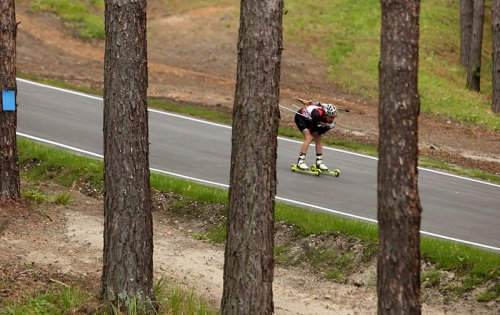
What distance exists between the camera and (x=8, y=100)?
1416cm

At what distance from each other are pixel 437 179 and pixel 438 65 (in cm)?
1492

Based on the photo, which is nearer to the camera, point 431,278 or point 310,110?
point 431,278

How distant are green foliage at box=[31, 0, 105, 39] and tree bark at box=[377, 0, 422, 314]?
28.0 metres

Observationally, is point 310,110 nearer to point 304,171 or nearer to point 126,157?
point 304,171

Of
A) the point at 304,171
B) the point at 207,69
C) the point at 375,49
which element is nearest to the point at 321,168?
the point at 304,171

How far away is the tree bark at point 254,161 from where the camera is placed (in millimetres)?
9164

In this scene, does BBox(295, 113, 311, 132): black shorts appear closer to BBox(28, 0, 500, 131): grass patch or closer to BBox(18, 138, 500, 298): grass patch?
BBox(18, 138, 500, 298): grass patch

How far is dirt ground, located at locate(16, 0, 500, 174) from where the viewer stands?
2484 cm

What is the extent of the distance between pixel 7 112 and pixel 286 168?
7279mm

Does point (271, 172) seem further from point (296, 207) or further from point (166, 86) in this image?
point (166, 86)

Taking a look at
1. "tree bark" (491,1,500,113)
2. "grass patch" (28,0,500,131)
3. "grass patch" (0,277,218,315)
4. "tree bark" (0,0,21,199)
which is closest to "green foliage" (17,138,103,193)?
"tree bark" (0,0,21,199)

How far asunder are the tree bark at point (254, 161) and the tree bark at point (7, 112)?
230 inches

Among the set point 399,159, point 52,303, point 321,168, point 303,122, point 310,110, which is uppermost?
point 399,159

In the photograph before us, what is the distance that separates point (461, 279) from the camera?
12648 mm
